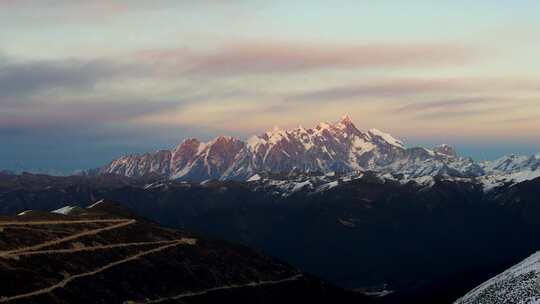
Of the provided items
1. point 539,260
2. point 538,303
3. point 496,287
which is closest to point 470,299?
point 496,287

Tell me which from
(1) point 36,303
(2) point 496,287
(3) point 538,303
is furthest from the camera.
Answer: (1) point 36,303

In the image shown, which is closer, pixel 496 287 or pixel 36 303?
pixel 496 287

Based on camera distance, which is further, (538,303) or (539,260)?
(539,260)

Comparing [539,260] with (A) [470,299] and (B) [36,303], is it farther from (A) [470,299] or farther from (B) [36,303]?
(B) [36,303]

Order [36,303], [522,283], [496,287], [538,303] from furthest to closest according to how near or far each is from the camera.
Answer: [36,303], [496,287], [522,283], [538,303]

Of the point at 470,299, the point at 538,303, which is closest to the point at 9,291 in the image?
the point at 470,299

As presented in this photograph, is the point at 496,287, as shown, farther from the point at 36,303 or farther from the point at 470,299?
the point at 36,303

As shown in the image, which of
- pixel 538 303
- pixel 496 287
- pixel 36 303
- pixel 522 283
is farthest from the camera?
pixel 36 303

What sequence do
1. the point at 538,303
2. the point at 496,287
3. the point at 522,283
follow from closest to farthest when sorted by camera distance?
1. the point at 538,303
2. the point at 522,283
3. the point at 496,287

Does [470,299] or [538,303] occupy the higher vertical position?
[538,303]
